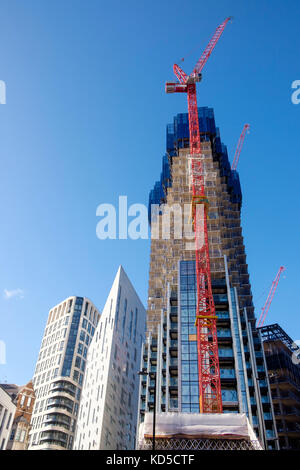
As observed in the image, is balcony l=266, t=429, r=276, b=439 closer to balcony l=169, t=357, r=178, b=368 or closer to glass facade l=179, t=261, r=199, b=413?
glass facade l=179, t=261, r=199, b=413

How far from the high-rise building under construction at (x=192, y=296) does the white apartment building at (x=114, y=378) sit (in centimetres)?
778

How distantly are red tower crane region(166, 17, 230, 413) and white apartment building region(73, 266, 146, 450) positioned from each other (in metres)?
29.0

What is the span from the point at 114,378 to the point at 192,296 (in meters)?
29.8

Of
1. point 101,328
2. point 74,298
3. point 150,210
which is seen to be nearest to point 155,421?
point 101,328

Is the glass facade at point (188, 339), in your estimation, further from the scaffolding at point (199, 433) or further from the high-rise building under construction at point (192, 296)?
the scaffolding at point (199, 433)

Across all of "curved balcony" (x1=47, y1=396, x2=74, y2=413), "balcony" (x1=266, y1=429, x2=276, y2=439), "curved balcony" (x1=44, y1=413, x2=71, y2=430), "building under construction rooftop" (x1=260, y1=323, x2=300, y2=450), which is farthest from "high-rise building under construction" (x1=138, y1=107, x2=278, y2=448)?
"curved balcony" (x1=44, y1=413, x2=71, y2=430)

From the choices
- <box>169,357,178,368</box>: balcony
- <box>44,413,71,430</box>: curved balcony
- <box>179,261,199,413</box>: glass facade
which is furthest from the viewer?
<box>44,413,71,430</box>: curved balcony

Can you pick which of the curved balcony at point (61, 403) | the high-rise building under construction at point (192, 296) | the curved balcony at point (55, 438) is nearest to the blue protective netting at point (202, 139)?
the high-rise building under construction at point (192, 296)

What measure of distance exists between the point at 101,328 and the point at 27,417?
33.5 m

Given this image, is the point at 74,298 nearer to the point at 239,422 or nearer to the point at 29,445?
the point at 29,445

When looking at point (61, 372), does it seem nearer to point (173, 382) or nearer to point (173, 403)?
point (173, 382)

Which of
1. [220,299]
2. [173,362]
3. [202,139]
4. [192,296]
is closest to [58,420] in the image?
[173,362]

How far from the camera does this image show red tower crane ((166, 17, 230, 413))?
69062 mm

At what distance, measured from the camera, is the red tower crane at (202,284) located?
6906cm
